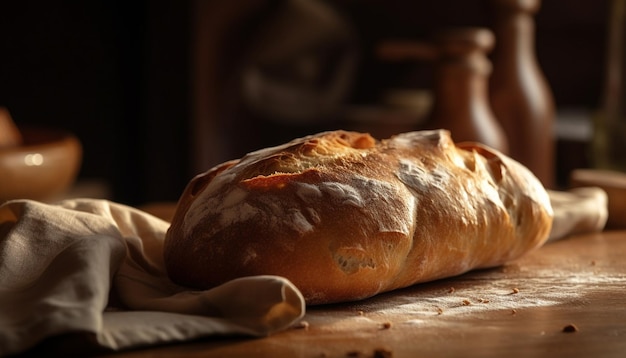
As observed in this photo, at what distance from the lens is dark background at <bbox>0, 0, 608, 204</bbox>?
2.93 meters

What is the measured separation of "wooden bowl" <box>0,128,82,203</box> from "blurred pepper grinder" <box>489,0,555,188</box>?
2.77ft

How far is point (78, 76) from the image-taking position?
2.99 metres

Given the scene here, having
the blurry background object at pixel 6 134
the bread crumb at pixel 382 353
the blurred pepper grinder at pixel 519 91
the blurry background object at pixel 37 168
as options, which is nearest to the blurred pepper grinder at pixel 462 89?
the blurred pepper grinder at pixel 519 91

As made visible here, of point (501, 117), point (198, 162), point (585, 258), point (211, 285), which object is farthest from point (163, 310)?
point (198, 162)

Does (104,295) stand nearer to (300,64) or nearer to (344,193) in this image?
(344,193)

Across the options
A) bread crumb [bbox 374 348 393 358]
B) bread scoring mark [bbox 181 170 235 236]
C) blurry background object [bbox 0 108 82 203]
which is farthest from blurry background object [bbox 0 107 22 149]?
bread crumb [bbox 374 348 393 358]

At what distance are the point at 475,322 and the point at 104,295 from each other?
35cm

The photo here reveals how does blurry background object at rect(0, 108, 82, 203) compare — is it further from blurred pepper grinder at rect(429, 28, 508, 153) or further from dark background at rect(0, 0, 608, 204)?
dark background at rect(0, 0, 608, 204)

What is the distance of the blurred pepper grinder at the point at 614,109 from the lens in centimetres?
220

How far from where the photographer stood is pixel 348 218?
93cm

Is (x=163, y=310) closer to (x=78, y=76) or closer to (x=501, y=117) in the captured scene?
(x=501, y=117)

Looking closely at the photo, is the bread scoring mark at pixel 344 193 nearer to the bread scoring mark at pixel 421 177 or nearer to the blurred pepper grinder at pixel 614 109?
the bread scoring mark at pixel 421 177

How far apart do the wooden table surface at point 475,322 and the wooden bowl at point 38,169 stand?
94cm

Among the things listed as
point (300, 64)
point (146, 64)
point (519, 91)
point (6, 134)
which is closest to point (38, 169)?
point (6, 134)
